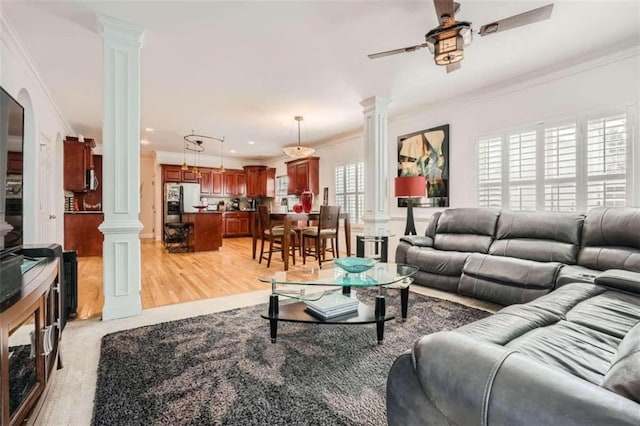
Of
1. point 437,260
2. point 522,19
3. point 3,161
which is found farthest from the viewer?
point 437,260

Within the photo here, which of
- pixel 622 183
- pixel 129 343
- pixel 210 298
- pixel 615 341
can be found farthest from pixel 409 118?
pixel 129 343

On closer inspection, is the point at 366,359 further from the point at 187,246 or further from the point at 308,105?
the point at 187,246

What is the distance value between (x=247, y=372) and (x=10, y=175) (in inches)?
61.8

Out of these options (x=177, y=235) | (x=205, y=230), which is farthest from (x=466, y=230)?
(x=177, y=235)

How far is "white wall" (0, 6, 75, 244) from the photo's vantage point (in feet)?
9.19

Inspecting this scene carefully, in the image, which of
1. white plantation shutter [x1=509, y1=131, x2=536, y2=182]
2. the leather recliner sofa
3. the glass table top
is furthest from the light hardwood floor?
white plantation shutter [x1=509, y1=131, x2=536, y2=182]

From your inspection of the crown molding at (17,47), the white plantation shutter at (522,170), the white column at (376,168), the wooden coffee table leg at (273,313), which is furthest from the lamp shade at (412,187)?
the crown molding at (17,47)

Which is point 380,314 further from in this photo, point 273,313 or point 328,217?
point 328,217

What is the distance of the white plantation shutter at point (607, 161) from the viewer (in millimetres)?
3090

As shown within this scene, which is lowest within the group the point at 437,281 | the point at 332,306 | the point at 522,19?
the point at 437,281

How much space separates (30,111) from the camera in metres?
3.61

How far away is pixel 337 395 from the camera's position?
158 cm

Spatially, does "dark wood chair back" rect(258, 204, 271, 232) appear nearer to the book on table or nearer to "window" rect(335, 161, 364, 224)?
"window" rect(335, 161, 364, 224)

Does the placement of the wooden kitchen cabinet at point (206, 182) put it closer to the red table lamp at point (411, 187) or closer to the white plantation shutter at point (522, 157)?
the red table lamp at point (411, 187)
